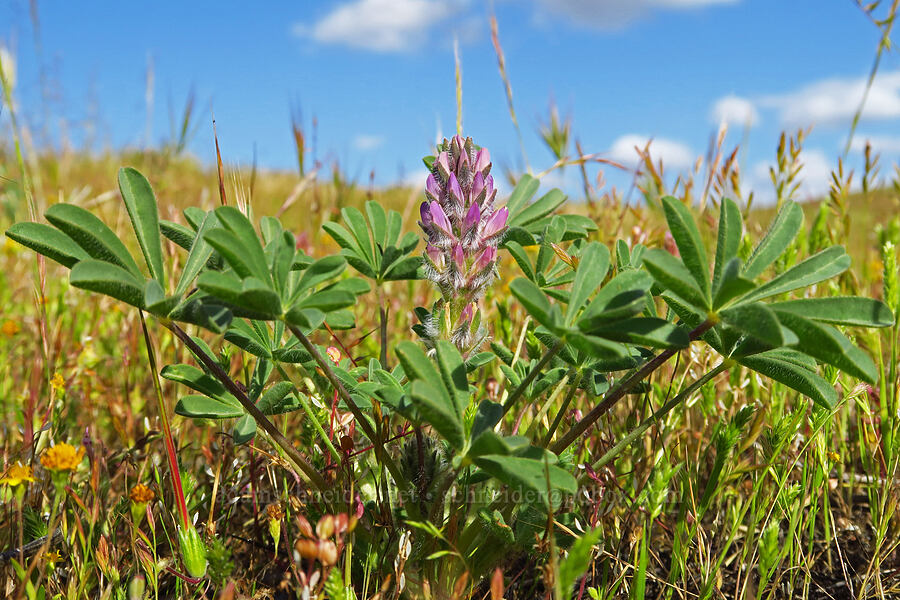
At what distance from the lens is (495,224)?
140cm

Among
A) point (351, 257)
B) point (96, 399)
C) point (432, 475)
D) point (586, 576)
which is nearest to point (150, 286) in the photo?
point (351, 257)

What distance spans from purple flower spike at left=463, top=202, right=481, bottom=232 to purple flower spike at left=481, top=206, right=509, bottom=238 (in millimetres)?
29

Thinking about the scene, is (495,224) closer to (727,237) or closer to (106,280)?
(727,237)

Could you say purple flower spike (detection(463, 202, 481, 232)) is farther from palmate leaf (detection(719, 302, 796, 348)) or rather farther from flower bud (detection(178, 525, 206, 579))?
flower bud (detection(178, 525, 206, 579))

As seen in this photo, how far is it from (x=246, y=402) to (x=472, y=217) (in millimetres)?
550

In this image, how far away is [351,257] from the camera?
1.52 metres

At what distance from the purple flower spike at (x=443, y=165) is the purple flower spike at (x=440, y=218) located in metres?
0.07

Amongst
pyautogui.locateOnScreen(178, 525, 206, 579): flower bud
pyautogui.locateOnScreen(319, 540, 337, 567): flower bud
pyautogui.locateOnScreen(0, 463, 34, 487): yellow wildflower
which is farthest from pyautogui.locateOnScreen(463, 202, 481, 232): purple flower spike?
pyautogui.locateOnScreen(0, 463, 34, 487): yellow wildflower

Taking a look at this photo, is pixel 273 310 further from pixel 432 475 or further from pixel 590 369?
pixel 590 369

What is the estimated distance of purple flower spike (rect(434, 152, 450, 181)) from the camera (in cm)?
139

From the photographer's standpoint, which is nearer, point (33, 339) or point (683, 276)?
point (683, 276)

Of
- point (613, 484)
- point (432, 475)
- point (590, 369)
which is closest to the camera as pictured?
point (432, 475)

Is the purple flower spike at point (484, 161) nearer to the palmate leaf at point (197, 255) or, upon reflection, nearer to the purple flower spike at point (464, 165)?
the purple flower spike at point (464, 165)

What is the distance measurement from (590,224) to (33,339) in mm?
2466
